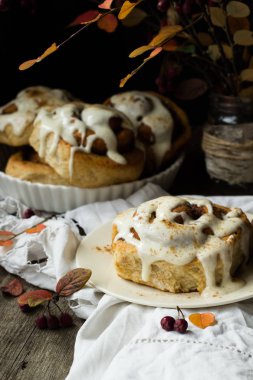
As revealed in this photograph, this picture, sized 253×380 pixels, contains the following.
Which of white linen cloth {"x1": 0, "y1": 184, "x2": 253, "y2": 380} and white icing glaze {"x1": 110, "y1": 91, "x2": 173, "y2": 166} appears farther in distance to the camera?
white icing glaze {"x1": 110, "y1": 91, "x2": 173, "y2": 166}

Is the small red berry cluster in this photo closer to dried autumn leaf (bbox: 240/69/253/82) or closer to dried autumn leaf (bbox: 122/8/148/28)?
dried autumn leaf (bbox: 240/69/253/82)

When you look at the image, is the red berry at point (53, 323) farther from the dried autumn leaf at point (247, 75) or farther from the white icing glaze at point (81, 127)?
the dried autumn leaf at point (247, 75)

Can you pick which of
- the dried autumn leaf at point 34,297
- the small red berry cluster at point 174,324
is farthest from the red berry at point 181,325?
the dried autumn leaf at point 34,297

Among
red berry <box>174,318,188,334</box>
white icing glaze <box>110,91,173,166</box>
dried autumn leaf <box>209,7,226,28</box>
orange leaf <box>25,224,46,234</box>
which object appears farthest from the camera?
white icing glaze <box>110,91,173,166</box>

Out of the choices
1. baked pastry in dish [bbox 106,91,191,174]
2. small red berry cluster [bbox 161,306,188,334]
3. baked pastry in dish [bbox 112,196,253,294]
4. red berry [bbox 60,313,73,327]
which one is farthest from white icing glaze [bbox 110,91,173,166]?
small red berry cluster [bbox 161,306,188,334]

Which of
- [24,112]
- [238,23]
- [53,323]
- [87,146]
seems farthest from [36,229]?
[238,23]

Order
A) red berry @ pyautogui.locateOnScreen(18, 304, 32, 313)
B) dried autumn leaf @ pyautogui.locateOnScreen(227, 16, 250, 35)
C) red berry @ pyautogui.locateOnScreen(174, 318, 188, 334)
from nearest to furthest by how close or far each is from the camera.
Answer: red berry @ pyautogui.locateOnScreen(174, 318, 188, 334), red berry @ pyautogui.locateOnScreen(18, 304, 32, 313), dried autumn leaf @ pyautogui.locateOnScreen(227, 16, 250, 35)

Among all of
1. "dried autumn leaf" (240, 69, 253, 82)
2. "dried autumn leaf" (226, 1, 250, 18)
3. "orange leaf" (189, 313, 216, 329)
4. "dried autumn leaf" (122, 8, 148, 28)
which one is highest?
"dried autumn leaf" (226, 1, 250, 18)

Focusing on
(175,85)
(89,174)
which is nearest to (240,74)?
(175,85)
